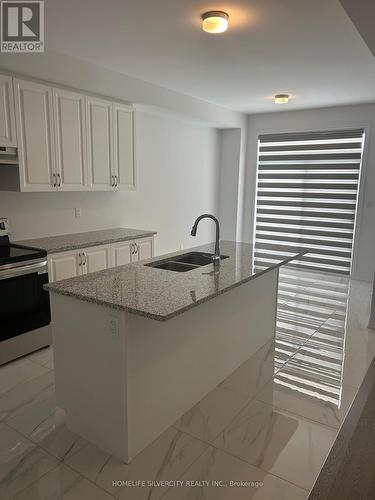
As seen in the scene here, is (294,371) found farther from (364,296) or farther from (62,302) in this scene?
(364,296)

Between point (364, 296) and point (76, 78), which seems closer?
point (76, 78)

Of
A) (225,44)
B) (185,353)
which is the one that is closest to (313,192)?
(225,44)

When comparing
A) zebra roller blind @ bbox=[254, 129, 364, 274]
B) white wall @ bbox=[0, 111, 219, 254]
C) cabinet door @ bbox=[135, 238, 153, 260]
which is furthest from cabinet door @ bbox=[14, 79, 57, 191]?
zebra roller blind @ bbox=[254, 129, 364, 274]

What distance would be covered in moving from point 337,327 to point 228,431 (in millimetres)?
2219

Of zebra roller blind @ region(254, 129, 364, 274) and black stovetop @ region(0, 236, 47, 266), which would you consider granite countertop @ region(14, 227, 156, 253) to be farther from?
zebra roller blind @ region(254, 129, 364, 274)

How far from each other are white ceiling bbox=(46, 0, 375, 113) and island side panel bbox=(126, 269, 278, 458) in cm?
205

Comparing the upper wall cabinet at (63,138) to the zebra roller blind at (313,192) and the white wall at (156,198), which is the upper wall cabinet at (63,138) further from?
the zebra roller blind at (313,192)

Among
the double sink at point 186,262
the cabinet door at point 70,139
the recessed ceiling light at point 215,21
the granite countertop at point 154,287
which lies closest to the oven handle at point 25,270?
the cabinet door at point 70,139

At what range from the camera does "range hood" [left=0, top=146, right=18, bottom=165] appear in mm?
3196

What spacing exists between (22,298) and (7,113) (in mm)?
1586

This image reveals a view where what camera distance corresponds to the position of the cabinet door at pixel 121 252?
13.5ft

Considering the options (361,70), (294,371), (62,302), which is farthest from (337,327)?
(62,302)

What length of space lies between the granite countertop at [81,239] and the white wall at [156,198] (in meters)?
0.13

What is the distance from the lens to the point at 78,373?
220 centimetres
